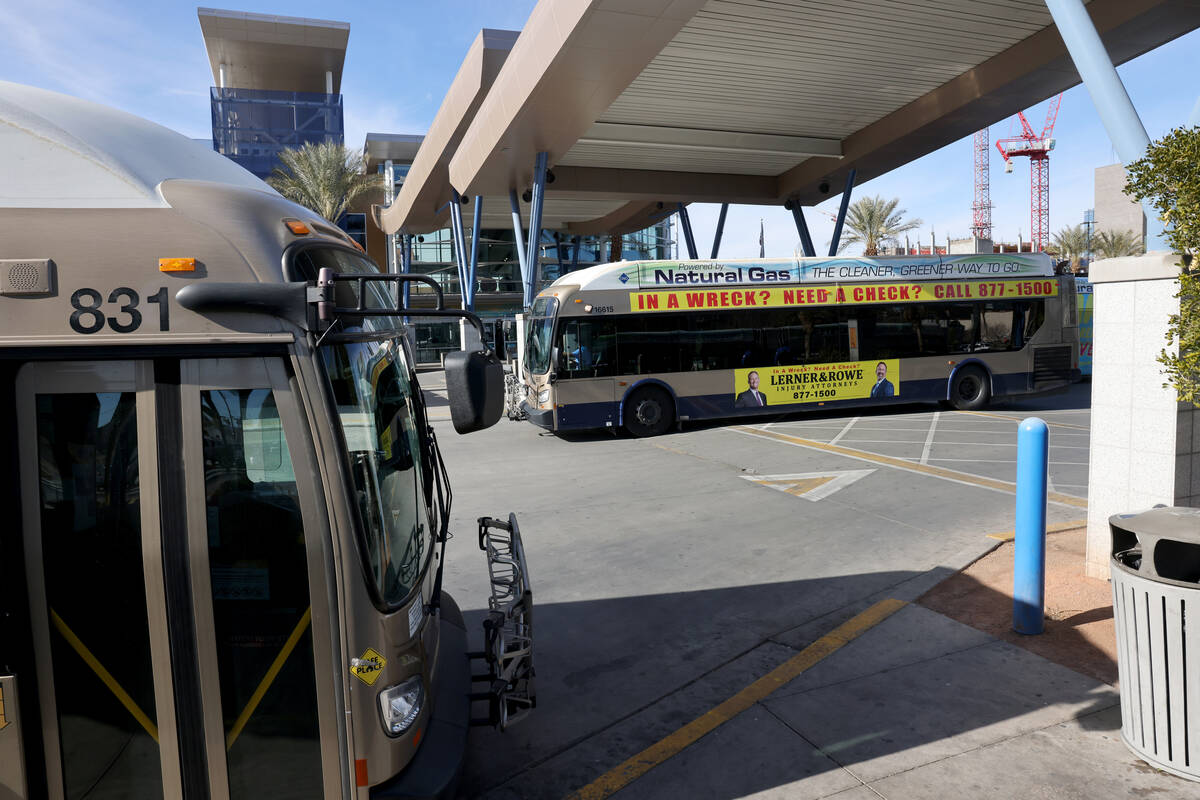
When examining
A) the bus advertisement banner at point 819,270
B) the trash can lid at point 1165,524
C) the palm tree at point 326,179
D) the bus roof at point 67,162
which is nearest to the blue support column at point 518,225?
the bus advertisement banner at point 819,270

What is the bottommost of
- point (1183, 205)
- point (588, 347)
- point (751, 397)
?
point (751, 397)

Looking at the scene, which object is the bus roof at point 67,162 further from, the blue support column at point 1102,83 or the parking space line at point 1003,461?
the parking space line at point 1003,461

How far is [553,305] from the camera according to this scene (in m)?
14.4

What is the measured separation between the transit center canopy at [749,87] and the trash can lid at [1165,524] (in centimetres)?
1110

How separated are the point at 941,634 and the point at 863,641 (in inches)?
21.2

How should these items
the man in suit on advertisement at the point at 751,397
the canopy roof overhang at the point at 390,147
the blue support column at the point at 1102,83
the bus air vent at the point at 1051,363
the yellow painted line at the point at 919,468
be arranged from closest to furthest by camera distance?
1. the blue support column at the point at 1102,83
2. the yellow painted line at the point at 919,468
3. the man in suit on advertisement at the point at 751,397
4. the bus air vent at the point at 1051,363
5. the canopy roof overhang at the point at 390,147

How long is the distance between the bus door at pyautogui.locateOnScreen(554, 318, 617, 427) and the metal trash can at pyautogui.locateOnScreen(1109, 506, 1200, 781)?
11.0 meters

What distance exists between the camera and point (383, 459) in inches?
119

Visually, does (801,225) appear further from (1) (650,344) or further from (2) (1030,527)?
(2) (1030,527)

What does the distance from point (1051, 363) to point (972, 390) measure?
2044 mm

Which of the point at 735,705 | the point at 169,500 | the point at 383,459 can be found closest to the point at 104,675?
the point at 169,500

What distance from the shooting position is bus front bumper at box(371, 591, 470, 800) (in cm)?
276

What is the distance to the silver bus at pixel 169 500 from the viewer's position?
2525 mm

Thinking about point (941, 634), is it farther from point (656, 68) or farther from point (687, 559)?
point (656, 68)
